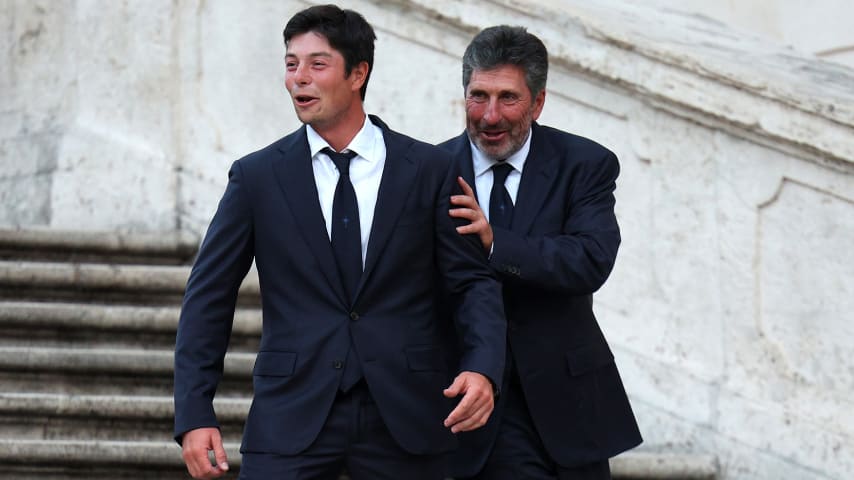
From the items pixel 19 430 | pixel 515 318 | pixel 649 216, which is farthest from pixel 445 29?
pixel 515 318

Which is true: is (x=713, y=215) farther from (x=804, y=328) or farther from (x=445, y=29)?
(x=445, y=29)

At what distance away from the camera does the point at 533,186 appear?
4.48 metres

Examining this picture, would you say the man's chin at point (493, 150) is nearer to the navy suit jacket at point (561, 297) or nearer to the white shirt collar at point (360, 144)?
the navy suit jacket at point (561, 297)

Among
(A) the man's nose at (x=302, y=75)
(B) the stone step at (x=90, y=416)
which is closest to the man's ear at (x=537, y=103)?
(A) the man's nose at (x=302, y=75)

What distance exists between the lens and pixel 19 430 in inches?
232

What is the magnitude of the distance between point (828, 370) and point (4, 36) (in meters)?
4.38

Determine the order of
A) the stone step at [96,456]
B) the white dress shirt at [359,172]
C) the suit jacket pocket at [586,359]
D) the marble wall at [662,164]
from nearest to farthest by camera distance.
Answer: the white dress shirt at [359,172] → the suit jacket pocket at [586,359] → the stone step at [96,456] → the marble wall at [662,164]

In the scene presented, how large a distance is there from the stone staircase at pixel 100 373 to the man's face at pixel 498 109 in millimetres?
1803

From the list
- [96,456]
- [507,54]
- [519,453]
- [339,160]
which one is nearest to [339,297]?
[339,160]

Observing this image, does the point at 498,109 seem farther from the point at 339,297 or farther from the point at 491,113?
the point at 339,297

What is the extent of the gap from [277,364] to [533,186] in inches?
38.0

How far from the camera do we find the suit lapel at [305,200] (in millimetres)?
3955

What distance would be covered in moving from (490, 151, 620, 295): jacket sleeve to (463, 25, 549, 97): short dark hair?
29 cm

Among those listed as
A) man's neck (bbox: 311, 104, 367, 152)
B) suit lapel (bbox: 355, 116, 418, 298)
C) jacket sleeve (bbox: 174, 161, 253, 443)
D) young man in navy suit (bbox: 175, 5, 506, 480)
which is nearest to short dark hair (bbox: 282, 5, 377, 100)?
young man in navy suit (bbox: 175, 5, 506, 480)
